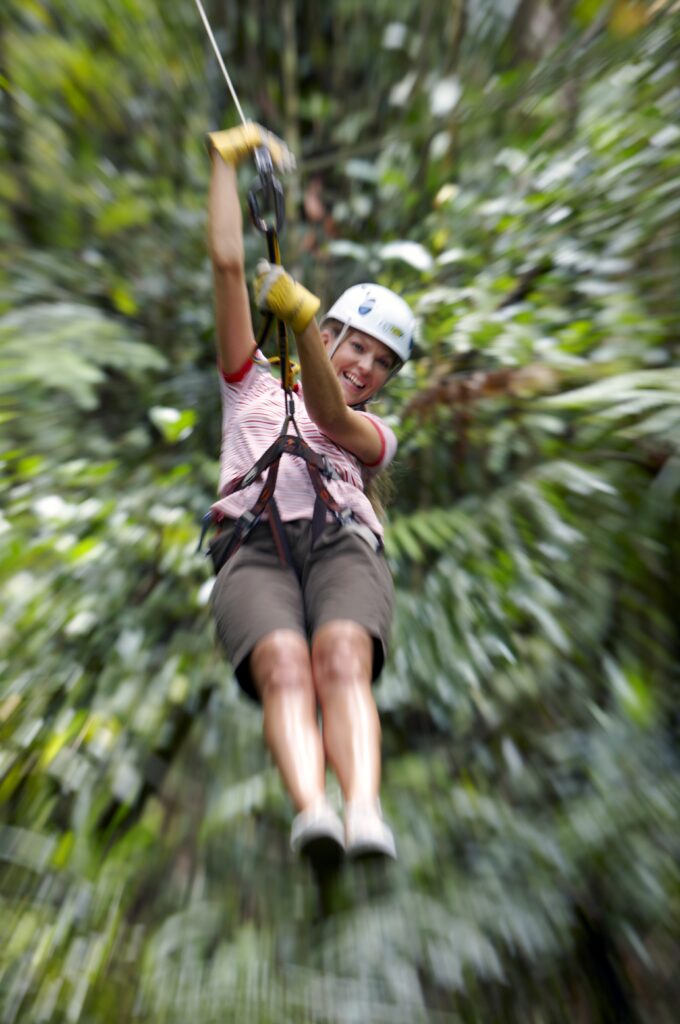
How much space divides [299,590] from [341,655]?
0.30 meters

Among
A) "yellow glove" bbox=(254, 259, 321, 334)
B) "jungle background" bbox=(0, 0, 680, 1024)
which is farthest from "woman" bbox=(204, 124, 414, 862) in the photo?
"jungle background" bbox=(0, 0, 680, 1024)

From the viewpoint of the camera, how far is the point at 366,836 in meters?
1.58

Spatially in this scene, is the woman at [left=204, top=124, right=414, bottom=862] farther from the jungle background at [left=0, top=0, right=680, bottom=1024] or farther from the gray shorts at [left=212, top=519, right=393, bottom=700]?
the jungle background at [left=0, top=0, right=680, bottom=1024]

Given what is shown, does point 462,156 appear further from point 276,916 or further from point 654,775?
point 276,916

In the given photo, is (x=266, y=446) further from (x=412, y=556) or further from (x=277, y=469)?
(x=412, y=556)

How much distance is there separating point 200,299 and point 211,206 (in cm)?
251

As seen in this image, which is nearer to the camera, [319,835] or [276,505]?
Answer: [319,835]

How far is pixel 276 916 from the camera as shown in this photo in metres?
2.88

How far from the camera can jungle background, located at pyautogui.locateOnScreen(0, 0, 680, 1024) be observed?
264 cm

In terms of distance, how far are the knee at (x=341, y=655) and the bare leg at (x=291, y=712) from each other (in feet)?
0.09

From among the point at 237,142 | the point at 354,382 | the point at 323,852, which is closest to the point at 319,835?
the point at 323,852

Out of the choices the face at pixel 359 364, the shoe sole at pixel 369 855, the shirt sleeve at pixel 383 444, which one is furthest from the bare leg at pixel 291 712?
the face at pixel 359 364

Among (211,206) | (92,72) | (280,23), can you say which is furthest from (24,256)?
(280,23)

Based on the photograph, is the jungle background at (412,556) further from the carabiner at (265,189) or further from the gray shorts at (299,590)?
the carabiner at (265,189)
